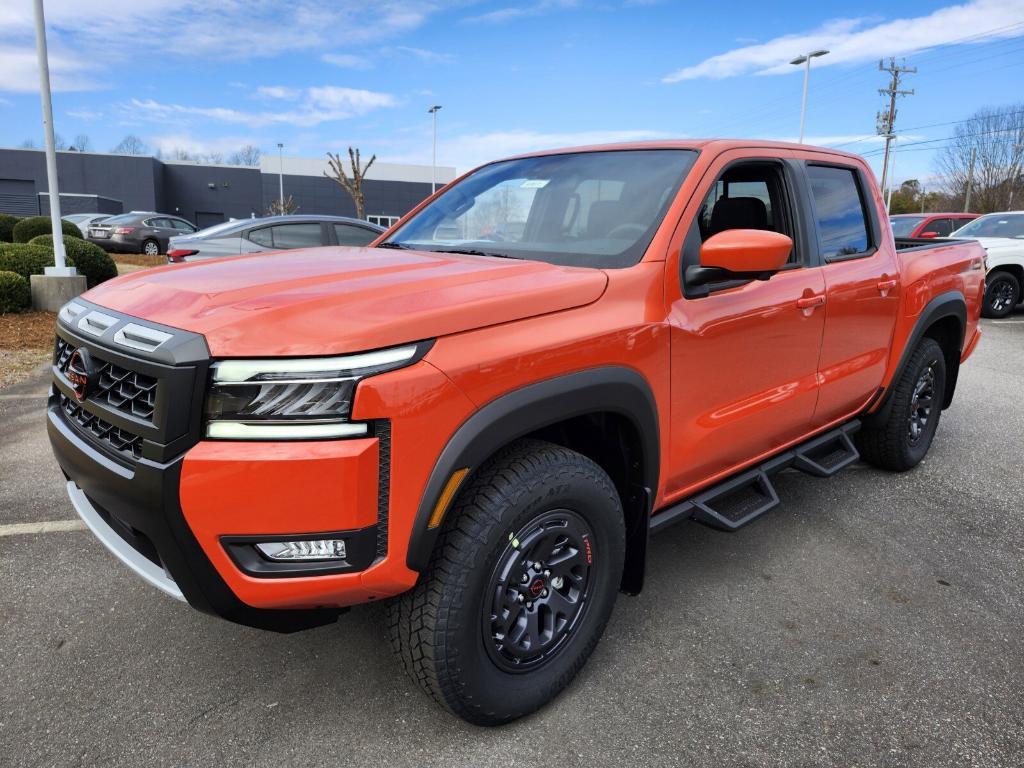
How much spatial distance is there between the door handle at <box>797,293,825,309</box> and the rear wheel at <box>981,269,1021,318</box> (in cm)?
1022

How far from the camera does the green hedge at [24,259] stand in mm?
9727

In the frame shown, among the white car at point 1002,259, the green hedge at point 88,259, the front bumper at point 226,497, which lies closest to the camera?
the front bumper at point 226,497

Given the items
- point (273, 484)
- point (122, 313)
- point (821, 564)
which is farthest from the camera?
point (821, 564)

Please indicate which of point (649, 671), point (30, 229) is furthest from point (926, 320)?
point (30, 229)

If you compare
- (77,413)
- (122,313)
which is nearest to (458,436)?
(122,313)

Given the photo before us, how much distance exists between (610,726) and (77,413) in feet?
6.30

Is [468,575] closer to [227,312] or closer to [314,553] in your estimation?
[314,553]

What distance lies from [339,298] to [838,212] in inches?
109

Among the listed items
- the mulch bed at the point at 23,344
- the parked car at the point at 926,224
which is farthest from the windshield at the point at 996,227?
the mulch bed at the point at 23,344

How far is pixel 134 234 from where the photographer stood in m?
22.0

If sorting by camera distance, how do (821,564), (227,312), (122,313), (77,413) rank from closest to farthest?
(227,312) → (122,313) → (77,413) → (821,564)

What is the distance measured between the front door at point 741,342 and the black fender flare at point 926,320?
3.23 feet

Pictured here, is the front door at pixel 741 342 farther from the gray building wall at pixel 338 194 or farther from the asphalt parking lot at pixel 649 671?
the gray building wall at pixel 338 194

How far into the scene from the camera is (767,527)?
375cm
